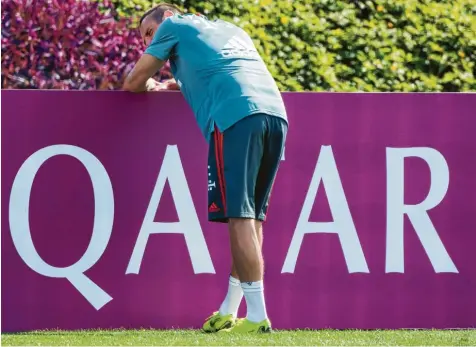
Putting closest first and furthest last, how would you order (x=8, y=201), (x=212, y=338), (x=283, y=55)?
1. (x=212, y=338)
2. (x=8, y=201)
3. (x=283, y=55)

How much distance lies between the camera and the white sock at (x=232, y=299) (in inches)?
214

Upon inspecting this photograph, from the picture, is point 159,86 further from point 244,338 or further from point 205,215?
point 244,338

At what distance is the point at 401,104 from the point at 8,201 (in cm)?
209

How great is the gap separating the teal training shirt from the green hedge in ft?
9.48

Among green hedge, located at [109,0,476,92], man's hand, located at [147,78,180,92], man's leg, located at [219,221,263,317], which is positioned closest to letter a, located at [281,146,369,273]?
man's leg, located at [219,221,263,317]

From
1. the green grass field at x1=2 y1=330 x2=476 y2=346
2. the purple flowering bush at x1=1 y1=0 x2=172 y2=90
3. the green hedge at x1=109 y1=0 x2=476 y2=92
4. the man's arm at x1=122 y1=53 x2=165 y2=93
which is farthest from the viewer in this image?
the green hedge at x1=109 y1=0 x2=476 y2=92

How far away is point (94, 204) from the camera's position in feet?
18.3

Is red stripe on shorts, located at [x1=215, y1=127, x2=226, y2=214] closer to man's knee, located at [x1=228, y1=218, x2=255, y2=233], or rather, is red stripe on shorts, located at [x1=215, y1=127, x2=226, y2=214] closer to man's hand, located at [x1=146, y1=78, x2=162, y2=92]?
man's knee, located at [x1=228, y1=218, x2=255, y2=233]

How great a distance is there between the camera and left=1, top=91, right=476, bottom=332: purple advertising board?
218 inches

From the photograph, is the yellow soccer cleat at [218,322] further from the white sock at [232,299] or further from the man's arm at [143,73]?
the man's arm at [143,73]

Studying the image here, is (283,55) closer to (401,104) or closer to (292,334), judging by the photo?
(401,104)

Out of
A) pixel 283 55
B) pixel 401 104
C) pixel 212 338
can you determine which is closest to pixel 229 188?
pixel 212 338

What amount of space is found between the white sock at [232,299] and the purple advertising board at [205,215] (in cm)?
18

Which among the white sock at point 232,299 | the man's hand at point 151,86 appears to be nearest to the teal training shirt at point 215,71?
the man's hand at point 151,86
